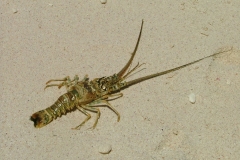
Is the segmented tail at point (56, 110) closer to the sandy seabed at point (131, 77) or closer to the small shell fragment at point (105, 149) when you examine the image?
the sandy seabed at point (131, 77)

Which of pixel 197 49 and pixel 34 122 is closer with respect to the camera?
pixel 34 122

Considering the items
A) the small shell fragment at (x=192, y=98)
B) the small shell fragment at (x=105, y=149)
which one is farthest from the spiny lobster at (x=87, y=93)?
the small shell fragment at (x=192, y=98)

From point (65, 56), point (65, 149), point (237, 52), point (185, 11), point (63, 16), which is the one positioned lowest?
point (237, 52)

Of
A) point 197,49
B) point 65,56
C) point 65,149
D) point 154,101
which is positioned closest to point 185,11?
point 197,49

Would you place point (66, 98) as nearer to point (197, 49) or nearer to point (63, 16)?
point (63, 16)

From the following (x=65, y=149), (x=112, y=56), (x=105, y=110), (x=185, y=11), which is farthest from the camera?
(x=185, y=11)

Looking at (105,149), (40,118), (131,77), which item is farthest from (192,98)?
(40,118)

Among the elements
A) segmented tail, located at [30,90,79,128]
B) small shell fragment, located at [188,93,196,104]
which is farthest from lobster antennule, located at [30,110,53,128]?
small shell fragment, located at [188,93,196,104]

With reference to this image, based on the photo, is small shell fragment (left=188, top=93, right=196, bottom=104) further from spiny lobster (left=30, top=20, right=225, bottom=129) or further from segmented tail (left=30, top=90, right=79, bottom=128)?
segmented tail (left=30, top=90, right=79, bottom=128)
